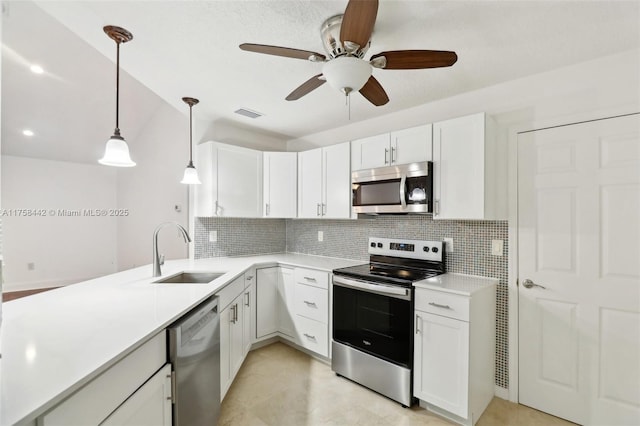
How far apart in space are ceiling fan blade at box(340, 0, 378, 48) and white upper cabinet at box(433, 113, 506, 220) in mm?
1217

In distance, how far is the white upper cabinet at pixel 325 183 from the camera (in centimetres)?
305

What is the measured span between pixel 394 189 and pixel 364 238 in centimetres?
84

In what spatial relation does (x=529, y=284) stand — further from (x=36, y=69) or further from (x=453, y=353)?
(x=36, y=69)

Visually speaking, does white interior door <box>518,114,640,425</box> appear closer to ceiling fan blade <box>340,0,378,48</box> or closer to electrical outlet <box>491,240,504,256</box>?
electrical outlet <box>491,240,504,256</box>

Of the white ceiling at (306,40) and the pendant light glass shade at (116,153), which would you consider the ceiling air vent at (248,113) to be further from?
the pendant light glass shade at (116,153)

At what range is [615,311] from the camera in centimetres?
199

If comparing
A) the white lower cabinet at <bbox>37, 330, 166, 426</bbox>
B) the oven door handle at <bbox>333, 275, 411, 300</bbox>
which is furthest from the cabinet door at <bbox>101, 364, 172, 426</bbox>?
the oven door handle at <bbox>333, 275, 411, 300</bbox>

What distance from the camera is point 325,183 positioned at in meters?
3.23

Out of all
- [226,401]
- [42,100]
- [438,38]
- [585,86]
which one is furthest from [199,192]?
[585,86]

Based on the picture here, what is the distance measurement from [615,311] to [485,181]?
1149 millimetres

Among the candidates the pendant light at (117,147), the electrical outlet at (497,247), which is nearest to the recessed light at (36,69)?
the pendant light at (117,147)

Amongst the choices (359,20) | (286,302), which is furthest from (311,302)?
(359,20)

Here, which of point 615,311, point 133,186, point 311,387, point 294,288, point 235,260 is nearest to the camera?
point 615,311

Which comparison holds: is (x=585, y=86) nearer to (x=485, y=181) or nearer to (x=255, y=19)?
(x=485, y=181)
